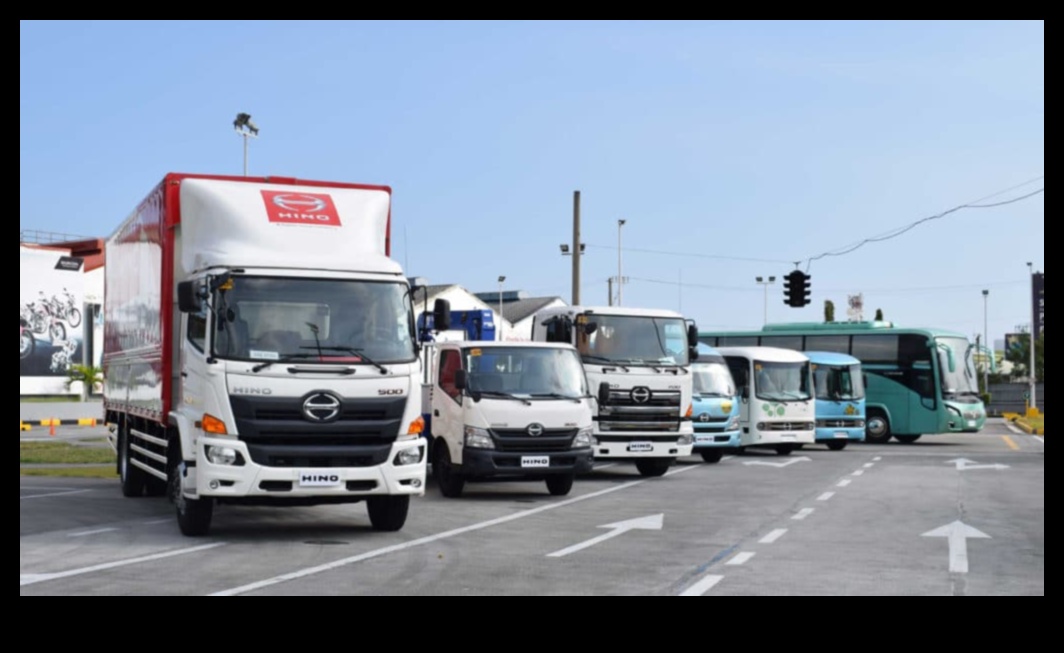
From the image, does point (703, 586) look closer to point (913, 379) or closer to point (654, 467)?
point (654, 467)

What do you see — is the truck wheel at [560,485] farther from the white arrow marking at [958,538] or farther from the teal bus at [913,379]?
the teal bus at [913,379]

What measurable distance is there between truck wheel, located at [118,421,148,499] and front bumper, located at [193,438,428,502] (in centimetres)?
556

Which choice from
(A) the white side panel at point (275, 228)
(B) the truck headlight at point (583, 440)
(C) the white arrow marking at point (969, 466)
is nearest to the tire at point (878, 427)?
(C) the white arrow marking at point (969, 466)

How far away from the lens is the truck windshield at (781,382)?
105 feet

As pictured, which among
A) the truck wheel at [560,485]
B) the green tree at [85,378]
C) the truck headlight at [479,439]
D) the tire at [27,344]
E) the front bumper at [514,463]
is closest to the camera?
the front bumper at [514,463]

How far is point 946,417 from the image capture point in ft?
128

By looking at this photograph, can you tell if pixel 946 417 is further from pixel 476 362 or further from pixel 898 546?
pixel 898 546

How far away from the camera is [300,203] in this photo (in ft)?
45.5

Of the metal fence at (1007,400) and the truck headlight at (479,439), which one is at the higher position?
the truck headlight at (479,439)

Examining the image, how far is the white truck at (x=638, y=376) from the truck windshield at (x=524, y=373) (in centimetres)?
285

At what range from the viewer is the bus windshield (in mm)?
39531

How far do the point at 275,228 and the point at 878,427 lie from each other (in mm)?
29883
